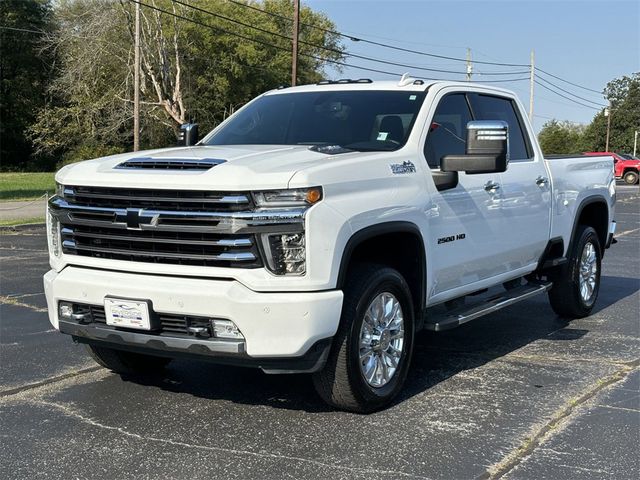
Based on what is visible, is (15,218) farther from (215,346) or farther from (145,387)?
(215,346)

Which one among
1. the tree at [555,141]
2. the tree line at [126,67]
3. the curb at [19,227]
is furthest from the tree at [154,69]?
the tree at [555,141]

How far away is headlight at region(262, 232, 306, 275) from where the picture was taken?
3.94 m

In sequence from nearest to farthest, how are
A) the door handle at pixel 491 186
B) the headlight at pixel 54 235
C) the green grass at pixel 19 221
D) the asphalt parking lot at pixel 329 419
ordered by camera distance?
1. the asphalt parking lot at pixel 329 419
2. the headlight at pixel 54 235
3. the door handle at pixel 491 186
4. the green grass at pixel 19 221

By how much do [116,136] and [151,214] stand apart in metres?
39.6

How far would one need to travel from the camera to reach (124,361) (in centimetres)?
528

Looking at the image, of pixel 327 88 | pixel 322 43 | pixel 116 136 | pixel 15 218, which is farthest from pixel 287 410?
pixel 322 43

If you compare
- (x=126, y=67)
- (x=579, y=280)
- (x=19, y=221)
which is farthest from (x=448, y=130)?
(x=126, y=67)

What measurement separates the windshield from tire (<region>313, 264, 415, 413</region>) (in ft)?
3.33

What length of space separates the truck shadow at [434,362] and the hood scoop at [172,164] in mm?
1557

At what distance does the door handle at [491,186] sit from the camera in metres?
5.57

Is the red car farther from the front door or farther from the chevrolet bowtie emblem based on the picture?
the chevrolet bowtie emblem

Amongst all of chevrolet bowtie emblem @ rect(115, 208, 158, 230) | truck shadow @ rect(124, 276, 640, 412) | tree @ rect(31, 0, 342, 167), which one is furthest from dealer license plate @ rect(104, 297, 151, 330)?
tree @ rect(31, 0, 342, 167)

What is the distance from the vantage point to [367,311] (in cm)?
443

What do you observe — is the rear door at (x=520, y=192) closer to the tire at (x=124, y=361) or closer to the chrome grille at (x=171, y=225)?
the chrome grille at (x=171, y=225)
